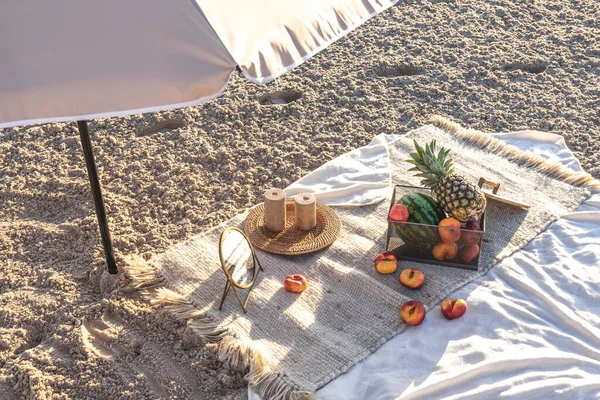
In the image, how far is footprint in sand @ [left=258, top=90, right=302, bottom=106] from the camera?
498 cm

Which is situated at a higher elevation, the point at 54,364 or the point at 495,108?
the point at 54,364

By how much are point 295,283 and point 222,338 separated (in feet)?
1.46

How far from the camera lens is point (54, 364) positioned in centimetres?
287

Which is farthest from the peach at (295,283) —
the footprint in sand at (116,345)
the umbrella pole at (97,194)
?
the umbrella pole at (97,194)

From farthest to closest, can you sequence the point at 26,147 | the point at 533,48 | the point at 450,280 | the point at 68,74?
1. the point at 533,48
2. the point at 26,147
3. the point at 450,280
4. the point at 68,74

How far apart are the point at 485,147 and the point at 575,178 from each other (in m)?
0.59

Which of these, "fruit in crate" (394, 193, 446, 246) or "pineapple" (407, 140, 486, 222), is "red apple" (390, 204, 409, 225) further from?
"pineapple" (407, 140, 486, 222)

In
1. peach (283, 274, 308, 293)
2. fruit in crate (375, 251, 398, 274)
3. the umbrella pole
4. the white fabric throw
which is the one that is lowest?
the white fabric throw

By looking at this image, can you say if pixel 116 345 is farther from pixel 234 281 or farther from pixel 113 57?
pixel 113 57

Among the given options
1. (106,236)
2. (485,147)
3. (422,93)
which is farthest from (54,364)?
(422,93)

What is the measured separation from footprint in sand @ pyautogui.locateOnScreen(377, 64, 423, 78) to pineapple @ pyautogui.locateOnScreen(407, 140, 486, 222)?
201cm

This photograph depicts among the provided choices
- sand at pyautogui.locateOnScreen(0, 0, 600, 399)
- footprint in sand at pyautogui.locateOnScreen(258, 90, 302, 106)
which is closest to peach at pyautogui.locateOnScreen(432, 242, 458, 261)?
sand at pyautogui.locateOnScreen(0, 0, 600, 399)

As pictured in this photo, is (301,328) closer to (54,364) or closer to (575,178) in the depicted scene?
(54,364)

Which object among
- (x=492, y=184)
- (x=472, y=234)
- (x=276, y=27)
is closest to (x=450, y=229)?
(x=472, y=234)
